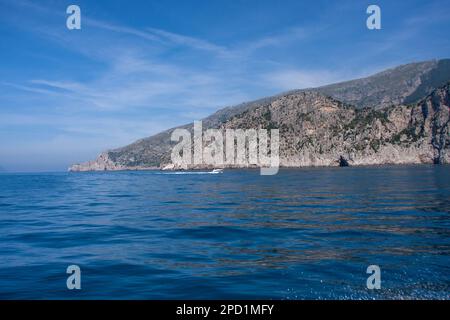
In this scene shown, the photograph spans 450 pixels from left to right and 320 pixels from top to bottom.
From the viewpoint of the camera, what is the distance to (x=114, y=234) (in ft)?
95.8

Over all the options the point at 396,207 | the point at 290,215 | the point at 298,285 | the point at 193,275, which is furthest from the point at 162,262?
the point at 396,207

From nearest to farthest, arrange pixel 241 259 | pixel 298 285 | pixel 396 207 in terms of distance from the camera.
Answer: pixel 298 285
pixel 241 259
pixel 396 207

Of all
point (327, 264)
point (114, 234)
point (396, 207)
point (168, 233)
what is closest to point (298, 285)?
point (327, 264)

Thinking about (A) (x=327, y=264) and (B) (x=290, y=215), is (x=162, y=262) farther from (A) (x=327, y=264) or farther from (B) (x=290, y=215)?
(B) (x=290, y=215)
